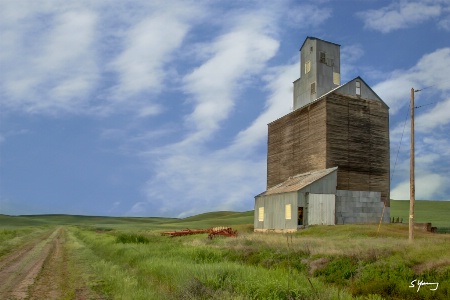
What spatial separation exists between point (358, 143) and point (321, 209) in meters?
8.59

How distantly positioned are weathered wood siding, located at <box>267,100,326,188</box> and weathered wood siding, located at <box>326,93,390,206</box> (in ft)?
4.04

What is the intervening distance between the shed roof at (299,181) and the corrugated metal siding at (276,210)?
599 mm

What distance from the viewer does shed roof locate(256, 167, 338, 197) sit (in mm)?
42481

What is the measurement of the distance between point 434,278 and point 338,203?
1178 inches

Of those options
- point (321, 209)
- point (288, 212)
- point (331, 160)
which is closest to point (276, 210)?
point (288, 212)

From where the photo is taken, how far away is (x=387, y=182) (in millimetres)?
46906

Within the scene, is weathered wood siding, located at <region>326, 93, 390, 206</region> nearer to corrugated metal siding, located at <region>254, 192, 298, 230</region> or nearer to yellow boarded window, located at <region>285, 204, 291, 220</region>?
corrugated metal siding, located at <region>254, 192, 298, 230</region>

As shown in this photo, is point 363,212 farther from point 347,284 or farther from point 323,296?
point 323,296

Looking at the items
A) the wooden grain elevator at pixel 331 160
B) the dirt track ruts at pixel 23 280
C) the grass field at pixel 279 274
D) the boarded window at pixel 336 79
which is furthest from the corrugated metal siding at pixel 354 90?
the dirt track ruts at pixel 23 280

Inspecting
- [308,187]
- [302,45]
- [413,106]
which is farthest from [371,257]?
[302,45]

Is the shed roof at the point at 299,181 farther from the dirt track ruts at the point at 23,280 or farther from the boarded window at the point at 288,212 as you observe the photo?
the dirt track ruts at the point at 23,280

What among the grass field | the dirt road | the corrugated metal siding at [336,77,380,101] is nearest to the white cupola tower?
the corrugated metal siding at [336,77,380,101]

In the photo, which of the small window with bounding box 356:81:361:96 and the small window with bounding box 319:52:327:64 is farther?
the small window with bounding box 319:52:327:64

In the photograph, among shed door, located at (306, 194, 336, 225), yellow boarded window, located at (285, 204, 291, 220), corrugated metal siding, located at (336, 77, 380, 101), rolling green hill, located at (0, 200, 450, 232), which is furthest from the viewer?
rolling green hill, located at (0, 200, 450, 232)
